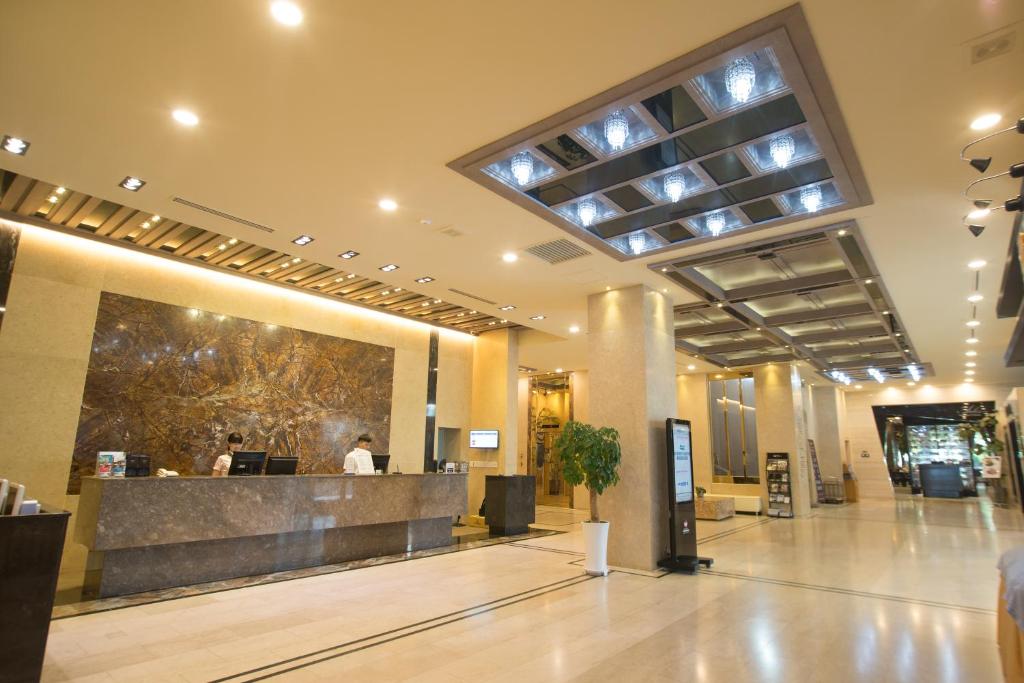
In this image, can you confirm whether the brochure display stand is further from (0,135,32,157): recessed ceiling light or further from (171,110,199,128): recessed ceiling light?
(0,135,32,157): recessed ceiling light

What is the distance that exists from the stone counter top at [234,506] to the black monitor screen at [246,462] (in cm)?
40

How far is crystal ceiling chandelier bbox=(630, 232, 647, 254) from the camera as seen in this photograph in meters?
6.22

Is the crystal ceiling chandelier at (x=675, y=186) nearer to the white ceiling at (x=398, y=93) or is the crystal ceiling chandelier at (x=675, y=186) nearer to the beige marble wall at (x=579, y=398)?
the white ceiling at (x=398, y=93)

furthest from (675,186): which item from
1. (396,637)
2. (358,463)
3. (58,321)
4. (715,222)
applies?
(58,321)

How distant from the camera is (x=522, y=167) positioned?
190 inches

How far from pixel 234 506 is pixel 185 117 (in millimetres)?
4093

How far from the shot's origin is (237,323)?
8977 mm

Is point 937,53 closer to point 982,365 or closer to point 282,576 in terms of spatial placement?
point 282,576

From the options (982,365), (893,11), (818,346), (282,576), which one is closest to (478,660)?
(282,576)

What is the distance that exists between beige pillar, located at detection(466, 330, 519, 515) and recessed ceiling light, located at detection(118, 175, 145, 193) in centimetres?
810

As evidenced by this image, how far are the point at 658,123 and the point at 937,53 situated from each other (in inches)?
65.5

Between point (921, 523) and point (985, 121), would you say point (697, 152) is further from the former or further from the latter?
point (921, 523)

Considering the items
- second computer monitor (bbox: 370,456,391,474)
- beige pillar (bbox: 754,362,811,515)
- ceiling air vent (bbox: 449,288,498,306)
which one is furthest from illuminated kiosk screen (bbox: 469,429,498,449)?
beige pillar (bbox: 754,362,811,515)

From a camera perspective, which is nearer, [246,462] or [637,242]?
[637,242]
